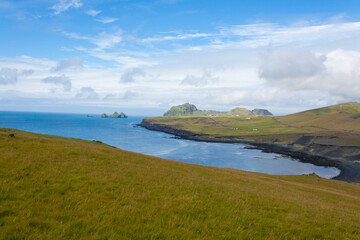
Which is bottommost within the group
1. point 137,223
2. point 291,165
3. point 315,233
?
point 291,165

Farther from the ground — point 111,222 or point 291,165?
point 111,222

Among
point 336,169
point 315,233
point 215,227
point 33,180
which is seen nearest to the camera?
point 215,227

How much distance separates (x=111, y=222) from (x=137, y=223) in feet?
3.01

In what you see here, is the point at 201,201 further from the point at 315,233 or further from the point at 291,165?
the point at 291,165

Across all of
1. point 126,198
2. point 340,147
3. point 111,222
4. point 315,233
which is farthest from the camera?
point 340,147

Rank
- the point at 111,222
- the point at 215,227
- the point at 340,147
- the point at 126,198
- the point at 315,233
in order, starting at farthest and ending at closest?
the point at 340,147
the point at 126,198
the point at 315,233
the point at 215,227
the point at 111,222

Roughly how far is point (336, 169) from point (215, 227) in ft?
417

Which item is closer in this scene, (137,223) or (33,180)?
(137,223)

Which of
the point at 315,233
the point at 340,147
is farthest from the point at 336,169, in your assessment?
the point at 315,233

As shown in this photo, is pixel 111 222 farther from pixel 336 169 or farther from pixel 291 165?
pixel 336 169

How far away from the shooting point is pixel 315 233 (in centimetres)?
887

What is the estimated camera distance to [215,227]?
801 cm

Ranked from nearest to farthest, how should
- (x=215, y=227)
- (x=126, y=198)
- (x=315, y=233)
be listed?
(x=215, y=227), (x=315, y=233), (x=126, y=198)

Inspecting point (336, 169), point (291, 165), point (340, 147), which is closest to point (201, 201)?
point (291, 165)
